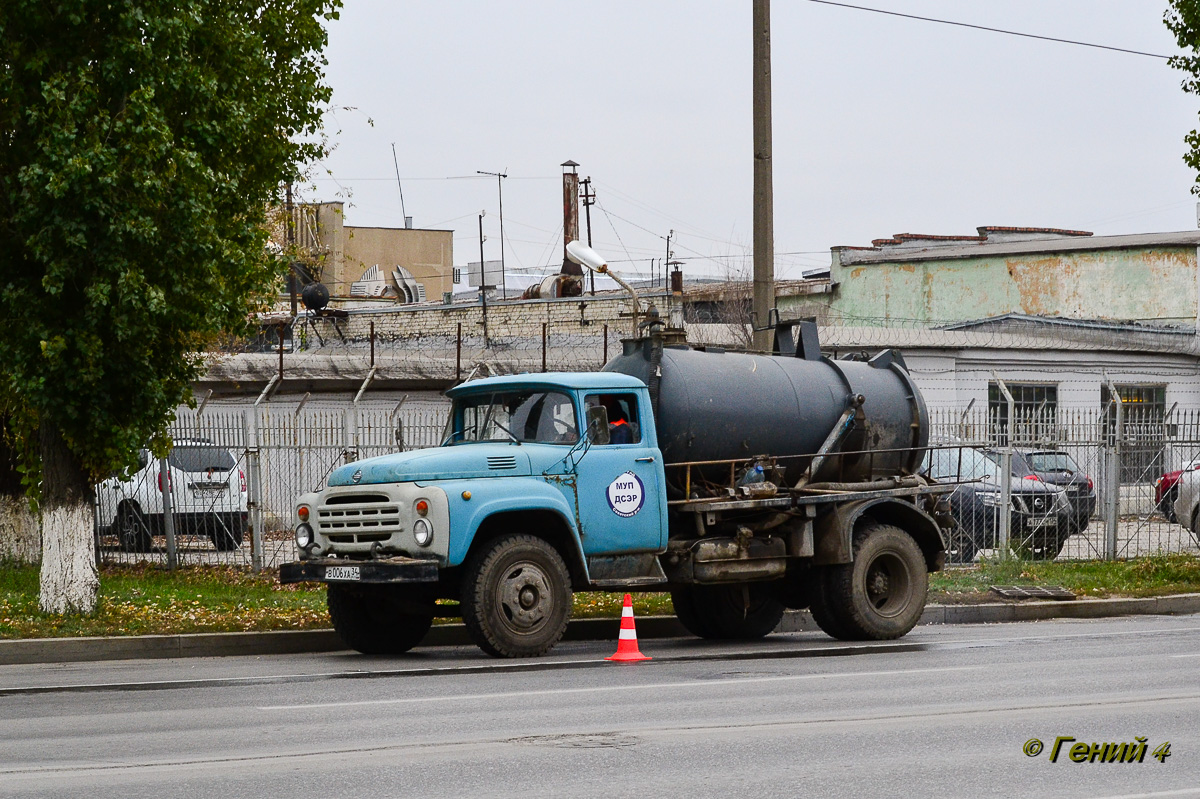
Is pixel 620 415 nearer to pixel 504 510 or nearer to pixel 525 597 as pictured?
pixel 504 510

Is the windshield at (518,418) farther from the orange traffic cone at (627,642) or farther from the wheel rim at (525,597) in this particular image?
the orange traffic cone at (627,642)

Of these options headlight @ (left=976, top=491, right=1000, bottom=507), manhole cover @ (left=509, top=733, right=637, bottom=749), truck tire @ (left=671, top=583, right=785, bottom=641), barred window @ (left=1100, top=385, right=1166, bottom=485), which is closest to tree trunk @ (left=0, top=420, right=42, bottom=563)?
truck tire @ (left=671, top=583, right=785, bottom=641)

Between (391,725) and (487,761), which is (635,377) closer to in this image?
(391,725)

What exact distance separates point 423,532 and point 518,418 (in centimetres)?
170

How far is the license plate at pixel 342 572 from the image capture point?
40.7 feet

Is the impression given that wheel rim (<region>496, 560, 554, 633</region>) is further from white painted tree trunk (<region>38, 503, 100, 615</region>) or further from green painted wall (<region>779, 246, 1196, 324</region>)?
green painted wall (<region>779, 246, 1196, 324</region>)

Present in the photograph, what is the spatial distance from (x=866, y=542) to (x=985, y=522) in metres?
7.72

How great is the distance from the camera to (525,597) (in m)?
12.6

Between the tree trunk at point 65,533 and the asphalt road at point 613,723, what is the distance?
1.90 metres

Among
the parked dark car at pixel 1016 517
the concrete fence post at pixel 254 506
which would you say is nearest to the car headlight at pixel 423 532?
the concrete fence post at pixel 254 506

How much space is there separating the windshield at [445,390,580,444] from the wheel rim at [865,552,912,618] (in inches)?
135

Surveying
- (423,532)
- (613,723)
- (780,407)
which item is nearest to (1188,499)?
(780,407)

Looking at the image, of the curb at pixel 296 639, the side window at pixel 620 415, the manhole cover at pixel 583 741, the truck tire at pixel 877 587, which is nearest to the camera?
the manhole cover at pixel 583 741

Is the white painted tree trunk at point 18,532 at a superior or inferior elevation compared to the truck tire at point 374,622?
superior
